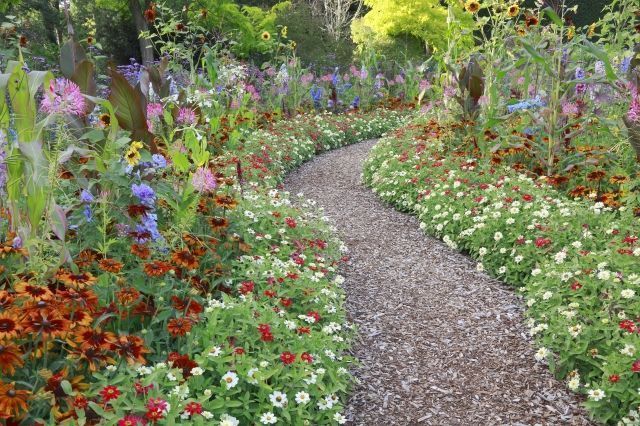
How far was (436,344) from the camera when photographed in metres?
2.90

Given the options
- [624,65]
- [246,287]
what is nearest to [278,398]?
[246,287]

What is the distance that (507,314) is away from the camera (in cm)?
315

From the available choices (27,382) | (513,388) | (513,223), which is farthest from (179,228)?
(513,223)

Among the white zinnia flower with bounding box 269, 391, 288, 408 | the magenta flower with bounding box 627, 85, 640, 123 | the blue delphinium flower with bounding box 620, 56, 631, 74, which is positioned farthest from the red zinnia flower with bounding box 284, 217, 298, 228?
the blue delphinium flower with bounding box 620, 56, 631, 74

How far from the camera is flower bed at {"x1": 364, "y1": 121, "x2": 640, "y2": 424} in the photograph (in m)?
2.32

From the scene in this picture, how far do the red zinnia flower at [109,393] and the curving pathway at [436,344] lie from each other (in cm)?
108

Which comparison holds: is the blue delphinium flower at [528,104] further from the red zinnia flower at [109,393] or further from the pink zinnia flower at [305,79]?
the pink zinnia flower at [305,79]

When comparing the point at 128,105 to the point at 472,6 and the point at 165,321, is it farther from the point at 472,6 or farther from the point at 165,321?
the point at 472,6

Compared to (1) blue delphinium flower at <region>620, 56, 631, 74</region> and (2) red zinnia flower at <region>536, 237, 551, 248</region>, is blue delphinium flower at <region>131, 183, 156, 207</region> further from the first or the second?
(1) blue delphinium flower at <region>620, 56, 631, 74</region>

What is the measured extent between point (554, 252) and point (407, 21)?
1212cm

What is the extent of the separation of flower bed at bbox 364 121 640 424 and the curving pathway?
0.40 feet

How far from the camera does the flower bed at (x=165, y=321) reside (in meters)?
1.66

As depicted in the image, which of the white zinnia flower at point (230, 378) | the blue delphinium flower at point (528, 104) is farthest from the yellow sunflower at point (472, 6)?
the white zinnia flower at point (230, 378)

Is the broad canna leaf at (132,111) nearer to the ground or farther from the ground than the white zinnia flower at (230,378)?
farther from the ground
